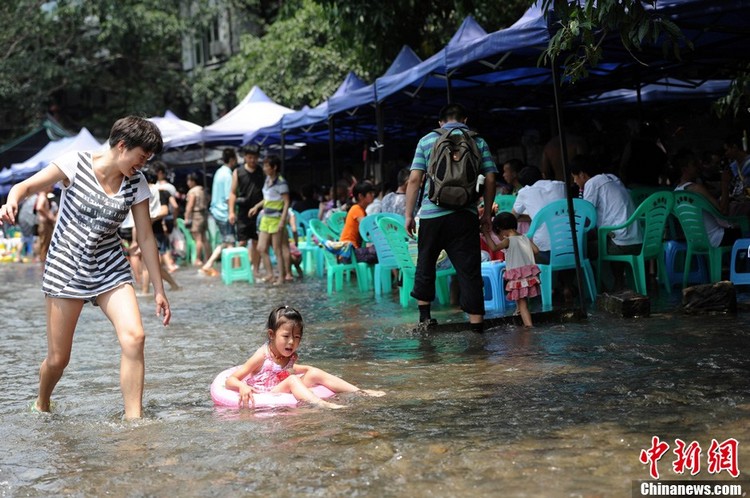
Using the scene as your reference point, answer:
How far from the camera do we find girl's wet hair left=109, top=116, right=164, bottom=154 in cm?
576

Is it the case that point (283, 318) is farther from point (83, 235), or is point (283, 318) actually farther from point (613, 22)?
point (613, 22)

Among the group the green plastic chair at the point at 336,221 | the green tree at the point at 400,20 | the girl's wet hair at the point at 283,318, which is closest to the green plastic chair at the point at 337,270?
the green plastic chair at the point at 336,221

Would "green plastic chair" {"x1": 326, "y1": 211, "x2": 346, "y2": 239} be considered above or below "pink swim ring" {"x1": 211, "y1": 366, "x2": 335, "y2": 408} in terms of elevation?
above

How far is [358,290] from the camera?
13.9m

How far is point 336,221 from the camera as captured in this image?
1578 centimetres

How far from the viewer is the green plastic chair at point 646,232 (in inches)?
409

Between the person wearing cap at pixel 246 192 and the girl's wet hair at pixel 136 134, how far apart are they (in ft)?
32.3

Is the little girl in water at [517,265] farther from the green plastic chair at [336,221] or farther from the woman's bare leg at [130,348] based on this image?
the green plastic chair at [336,221]

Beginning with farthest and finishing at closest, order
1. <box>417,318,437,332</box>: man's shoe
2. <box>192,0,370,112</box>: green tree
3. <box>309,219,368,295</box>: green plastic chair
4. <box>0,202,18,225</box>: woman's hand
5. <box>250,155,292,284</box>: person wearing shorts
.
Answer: <box>192,0,370,112</box>: green tree → <box>250,155,292,284</box>: person wearing shorts → <box>309,219,368,295</box>: green plastic chair → <box>417,318,437,332</box>: man's shoe → <box>0,202,18,225</box>: woman's hand

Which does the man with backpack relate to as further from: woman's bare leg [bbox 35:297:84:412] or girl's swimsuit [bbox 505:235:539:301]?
woman's bare leg [bbox 35:297:84:412]

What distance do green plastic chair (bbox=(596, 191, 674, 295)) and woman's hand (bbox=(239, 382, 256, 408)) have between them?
17.4ft

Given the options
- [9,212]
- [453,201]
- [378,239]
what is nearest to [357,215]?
[378,239]

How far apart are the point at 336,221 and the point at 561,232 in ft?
19.6

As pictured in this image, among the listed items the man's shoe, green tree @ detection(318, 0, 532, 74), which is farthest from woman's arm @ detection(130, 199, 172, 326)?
green tree @ detection(318, 0, 532, 74)
